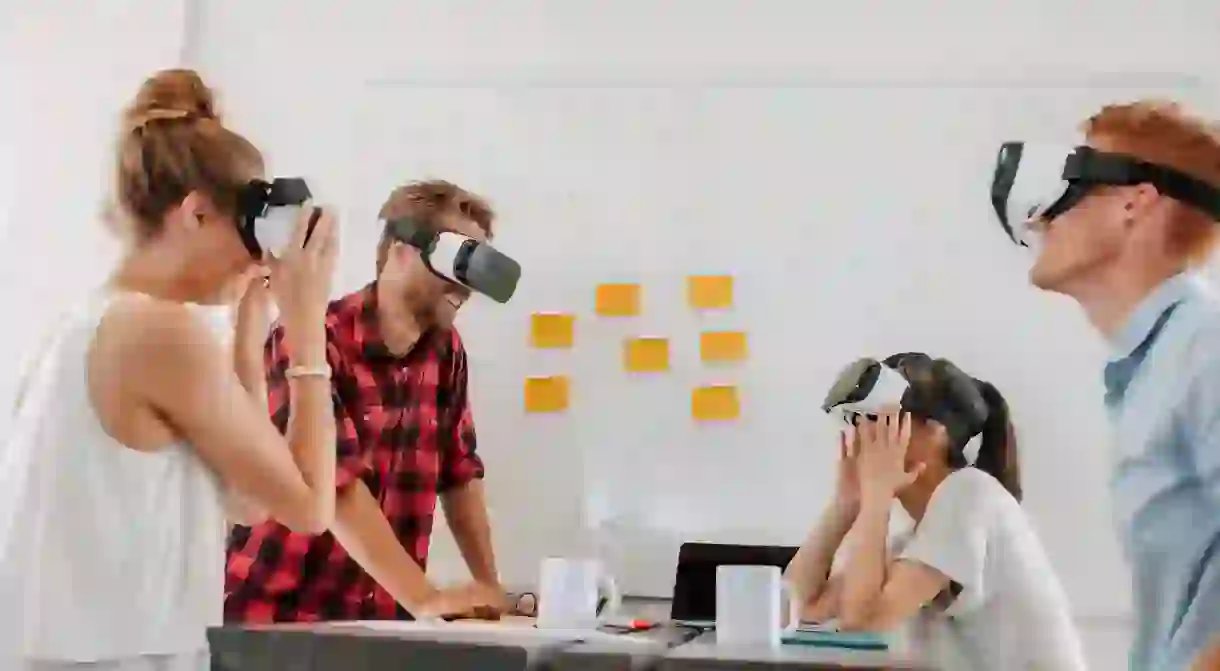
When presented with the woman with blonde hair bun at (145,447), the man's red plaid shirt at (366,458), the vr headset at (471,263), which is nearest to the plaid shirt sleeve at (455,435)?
the man's red plaid shirt at (366,458)

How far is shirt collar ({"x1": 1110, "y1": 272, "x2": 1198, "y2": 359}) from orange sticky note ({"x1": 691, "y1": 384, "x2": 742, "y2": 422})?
1157mm

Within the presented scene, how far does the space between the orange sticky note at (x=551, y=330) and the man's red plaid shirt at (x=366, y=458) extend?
0.68 feet

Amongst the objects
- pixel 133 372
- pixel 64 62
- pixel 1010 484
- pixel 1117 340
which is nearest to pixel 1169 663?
pixel 1117 340

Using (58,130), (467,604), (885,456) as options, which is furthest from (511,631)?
(58,130)

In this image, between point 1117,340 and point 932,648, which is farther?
point 932,648

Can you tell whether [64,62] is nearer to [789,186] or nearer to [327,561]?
[327,561]

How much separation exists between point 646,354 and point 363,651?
58.0 inches

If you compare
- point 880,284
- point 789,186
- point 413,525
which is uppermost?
point 789,186

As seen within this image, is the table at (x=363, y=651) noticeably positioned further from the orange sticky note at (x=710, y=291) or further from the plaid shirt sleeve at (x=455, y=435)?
the orange sticky note at (x=710, y=291)

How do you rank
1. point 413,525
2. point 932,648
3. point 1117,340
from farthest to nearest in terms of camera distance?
point 413,525 < point 932,648 < point 1117,340

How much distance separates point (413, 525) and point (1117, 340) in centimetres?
137

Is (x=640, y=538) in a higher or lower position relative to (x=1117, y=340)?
lower

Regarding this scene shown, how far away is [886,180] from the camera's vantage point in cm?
250

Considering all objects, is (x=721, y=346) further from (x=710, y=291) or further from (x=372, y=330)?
(x=372, y=330)
